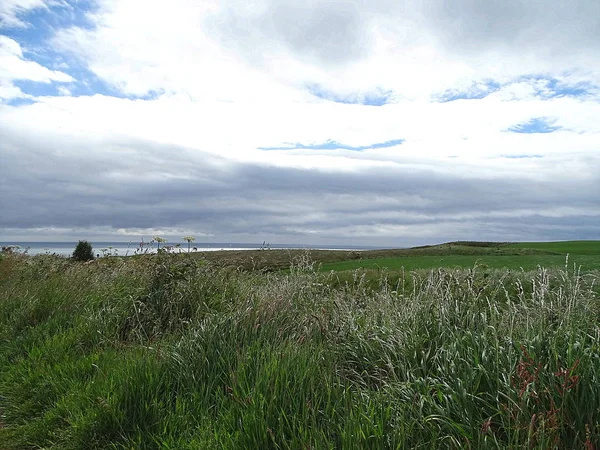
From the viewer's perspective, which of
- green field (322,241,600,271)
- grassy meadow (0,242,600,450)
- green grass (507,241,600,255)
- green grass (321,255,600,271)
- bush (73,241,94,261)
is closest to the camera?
A: grassy meadow (0,242,600,450)

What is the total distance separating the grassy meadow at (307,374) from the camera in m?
3.32

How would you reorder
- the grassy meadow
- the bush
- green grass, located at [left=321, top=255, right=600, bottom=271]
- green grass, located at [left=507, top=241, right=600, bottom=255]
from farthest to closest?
green grass, located at [left=507, top=241, right=600, bottom=255], the bush, green grass, located at [left=321, top=255, right=600, bottom=271], the grassy meadow

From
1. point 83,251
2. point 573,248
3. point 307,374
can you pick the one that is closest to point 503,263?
point 307,374

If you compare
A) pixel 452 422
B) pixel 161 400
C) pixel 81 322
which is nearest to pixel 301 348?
pixel 161 400

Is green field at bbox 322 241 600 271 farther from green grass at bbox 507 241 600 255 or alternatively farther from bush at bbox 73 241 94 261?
bush at bbox 73 241 94 261

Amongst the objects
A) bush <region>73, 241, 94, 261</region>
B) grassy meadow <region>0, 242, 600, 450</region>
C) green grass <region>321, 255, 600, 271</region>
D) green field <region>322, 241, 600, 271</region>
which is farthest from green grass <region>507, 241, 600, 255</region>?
grassy meadow <region>0, 242, 600, 450</region>

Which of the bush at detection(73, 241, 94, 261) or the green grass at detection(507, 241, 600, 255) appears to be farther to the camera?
the green grass at detection(507, 241, 600, 255)

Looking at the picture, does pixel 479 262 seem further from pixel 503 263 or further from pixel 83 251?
pixel 83 251

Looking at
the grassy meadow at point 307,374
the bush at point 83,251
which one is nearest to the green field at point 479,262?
the grassy meadow at point 307,374

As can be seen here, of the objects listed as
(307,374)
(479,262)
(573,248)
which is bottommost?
(307,374)

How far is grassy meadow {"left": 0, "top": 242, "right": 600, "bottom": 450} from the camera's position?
3.32 metres

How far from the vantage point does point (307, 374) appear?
4.20 metres

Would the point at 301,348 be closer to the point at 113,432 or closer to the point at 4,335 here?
the point at 113,432

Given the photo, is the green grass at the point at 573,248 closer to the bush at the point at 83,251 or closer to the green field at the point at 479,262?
the green field at the point at 479,262
